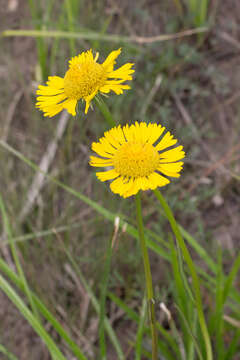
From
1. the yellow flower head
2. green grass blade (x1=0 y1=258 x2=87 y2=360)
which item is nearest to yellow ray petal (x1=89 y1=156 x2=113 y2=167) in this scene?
the yellow flower head

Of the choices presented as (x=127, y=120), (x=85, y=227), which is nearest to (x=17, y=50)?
(x=127, y=120)

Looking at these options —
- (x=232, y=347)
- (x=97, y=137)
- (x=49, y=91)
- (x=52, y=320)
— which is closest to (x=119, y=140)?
(x=49, y=91)

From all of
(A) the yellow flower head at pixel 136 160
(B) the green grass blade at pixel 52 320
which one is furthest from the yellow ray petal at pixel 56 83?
(B) the green grass blade at pixel 52 320

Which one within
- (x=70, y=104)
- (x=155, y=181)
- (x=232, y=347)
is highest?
(x=70, y=104)

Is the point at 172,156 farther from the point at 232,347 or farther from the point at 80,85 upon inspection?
the point at 232,347

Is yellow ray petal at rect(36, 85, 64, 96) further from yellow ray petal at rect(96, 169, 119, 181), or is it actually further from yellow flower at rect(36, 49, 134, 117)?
yellow ray petal at rect(96, 169, 119, 181)

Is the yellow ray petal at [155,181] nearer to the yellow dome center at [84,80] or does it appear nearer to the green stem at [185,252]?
the green stem at [185,252]
